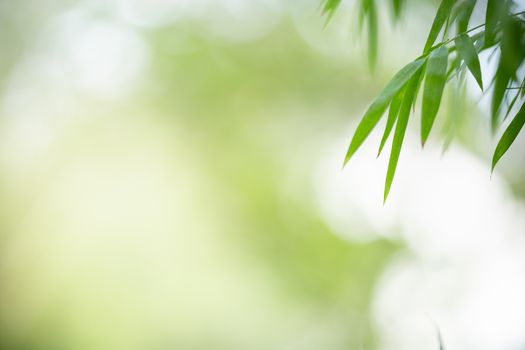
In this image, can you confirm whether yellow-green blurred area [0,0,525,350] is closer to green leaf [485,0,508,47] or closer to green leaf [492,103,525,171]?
green leaf [492,103,525,171]

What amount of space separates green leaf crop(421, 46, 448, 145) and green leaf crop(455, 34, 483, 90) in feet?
0.10

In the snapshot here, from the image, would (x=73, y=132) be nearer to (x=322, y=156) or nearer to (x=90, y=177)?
(x=90, y=177)

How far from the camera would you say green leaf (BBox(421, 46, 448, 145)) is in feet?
2.59

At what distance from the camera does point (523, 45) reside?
78cm

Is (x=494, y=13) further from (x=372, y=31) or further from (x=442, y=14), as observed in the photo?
(x=372, y=31)

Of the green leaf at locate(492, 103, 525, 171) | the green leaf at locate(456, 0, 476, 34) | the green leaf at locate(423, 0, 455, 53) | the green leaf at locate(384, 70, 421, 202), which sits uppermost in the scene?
the green leaf at locate(456, 0, 476, 34)

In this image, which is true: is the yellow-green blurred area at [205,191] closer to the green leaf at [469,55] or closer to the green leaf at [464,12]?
the green leaf at [464,12]

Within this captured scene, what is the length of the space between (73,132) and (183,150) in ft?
3.25

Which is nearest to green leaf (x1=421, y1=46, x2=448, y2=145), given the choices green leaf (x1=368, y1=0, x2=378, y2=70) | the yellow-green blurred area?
green leaf (x1=368, y1=0, x2=378, y2=70)

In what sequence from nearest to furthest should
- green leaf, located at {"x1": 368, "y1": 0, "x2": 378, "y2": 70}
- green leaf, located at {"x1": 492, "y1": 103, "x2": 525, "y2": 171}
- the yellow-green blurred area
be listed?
green leaf, located at {"x1": 492, "y1": 103, "x2": 525, "y2": 171} → green leaf, located at {"x1": 368, "y1": 0, "x2": 378, "y2": 70} → the yellow-green blurred area

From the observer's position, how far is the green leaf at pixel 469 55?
0.79 meters

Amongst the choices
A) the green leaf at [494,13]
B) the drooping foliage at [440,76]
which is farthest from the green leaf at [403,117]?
the green leaf at [494,13]

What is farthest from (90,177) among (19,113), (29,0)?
(29,0)

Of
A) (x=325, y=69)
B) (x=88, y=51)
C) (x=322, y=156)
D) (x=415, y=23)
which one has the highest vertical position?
(x=415, y=23)
